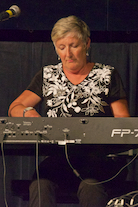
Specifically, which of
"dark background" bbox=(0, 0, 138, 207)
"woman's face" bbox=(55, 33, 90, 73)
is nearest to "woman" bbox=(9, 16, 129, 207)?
"woman's face" bbox=(55, 33, 90, 73)

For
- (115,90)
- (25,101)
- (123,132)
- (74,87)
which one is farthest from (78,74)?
(123,132)

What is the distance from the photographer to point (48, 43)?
7.61ft

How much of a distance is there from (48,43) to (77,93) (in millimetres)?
813

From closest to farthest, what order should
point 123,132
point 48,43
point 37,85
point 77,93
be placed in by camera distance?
point 123,132 → point 77,93 → point 37,85 → point 48,43

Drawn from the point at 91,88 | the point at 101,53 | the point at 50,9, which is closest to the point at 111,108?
the point at 91,88

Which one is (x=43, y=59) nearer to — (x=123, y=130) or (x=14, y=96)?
(x=14, y=96)

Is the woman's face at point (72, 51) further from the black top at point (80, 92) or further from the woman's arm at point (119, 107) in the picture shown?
the woman's arm at point (119, 107)

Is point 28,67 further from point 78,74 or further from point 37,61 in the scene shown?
point 78,74

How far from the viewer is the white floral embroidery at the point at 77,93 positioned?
1649mm

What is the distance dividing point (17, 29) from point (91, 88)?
→ 37.7 inches

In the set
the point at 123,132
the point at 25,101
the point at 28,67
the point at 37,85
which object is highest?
the point at 28,67

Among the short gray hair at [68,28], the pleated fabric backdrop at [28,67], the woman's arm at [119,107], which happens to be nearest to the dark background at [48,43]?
the pleated fabric backdrop at [28,67]

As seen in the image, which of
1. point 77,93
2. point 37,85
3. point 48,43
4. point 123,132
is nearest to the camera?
point 123,132

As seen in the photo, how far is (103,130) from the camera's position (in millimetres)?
1195
